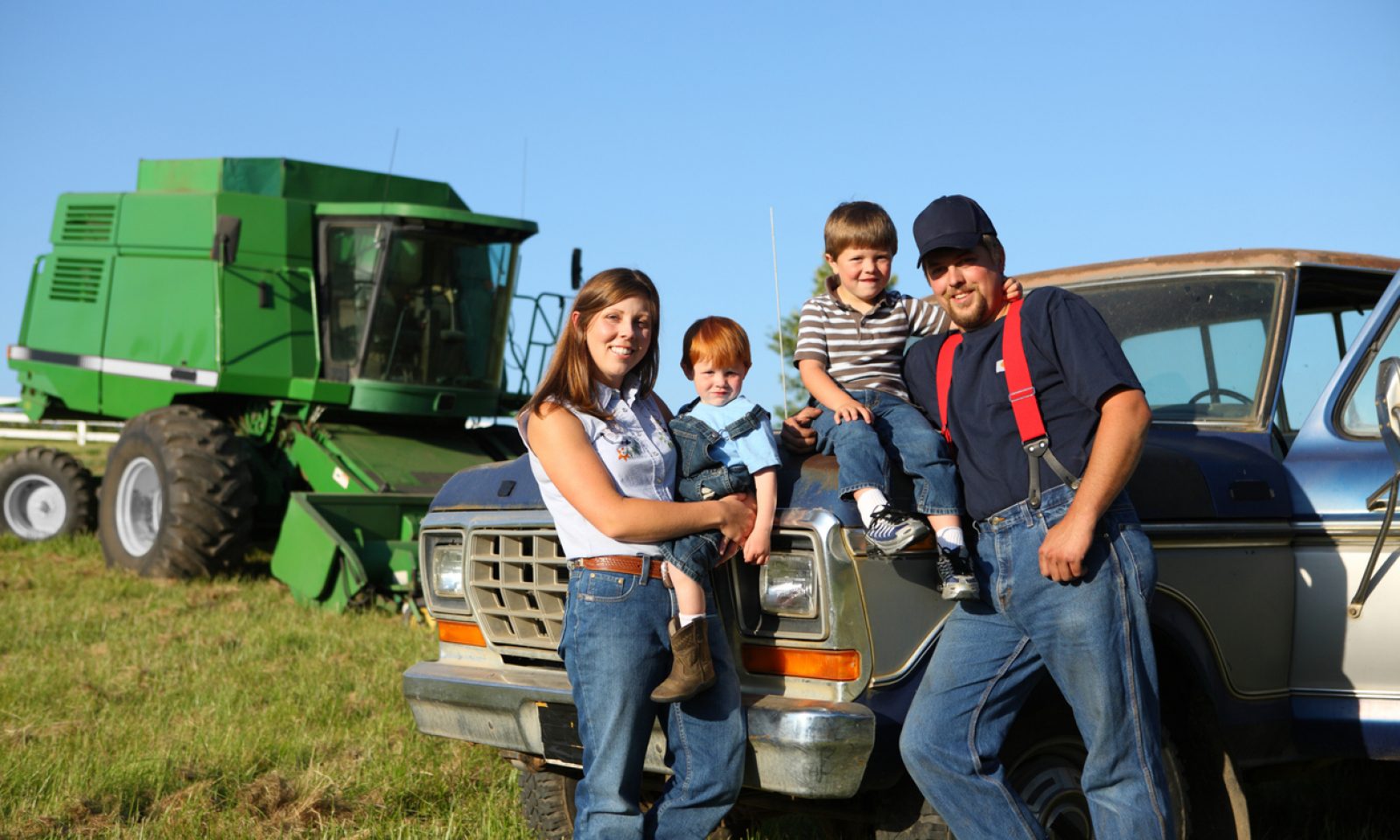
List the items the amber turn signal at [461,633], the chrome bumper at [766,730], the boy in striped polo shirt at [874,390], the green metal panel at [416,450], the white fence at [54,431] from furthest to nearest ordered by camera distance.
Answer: the white fence at [54,431] → the green metal panel at [416,450] → the amber turn signal at [461,633] → the boy in striped polo shirt at [874,390] → the chrome bumper at [766,730]

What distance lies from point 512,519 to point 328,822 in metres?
1.49

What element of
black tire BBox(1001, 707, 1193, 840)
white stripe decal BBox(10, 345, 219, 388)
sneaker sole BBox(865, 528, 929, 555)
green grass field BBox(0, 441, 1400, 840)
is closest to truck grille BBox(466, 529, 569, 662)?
green grass field BBox(0, 441, 1400, 840)

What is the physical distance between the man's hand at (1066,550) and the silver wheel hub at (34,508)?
14.1 m

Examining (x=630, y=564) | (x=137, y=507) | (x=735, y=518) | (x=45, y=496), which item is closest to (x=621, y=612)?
(x=630, y=564)

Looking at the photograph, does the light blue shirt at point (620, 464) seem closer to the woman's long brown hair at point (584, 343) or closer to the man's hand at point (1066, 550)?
the woman's long brown hair at point (584, 343)

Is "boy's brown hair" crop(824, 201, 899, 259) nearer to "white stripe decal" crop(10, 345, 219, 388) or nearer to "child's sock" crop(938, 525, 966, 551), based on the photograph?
"child's sock" crop(938, 525, 966, 551)

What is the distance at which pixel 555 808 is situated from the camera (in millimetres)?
4570

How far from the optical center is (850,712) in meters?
3.35

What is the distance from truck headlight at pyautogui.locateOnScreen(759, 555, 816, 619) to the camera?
11.5 feet

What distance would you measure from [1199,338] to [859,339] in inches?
59.6

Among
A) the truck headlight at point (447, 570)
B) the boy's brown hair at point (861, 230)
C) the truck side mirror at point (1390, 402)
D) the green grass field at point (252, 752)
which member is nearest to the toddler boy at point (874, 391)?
the boy's brown hair at point (861, 230)

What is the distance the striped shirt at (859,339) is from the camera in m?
4.02

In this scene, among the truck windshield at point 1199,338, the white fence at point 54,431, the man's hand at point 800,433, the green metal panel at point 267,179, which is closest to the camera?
the man's hand at point 800,433

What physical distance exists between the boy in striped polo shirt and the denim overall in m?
0.25
